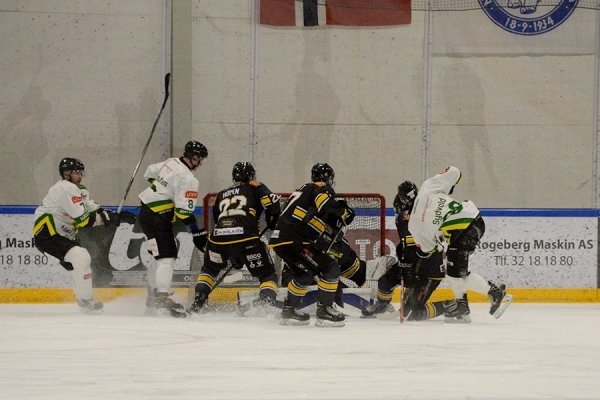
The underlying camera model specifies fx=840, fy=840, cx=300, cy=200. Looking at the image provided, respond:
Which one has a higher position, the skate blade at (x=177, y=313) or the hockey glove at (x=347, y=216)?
the hockey glove at (x=347, y=216)

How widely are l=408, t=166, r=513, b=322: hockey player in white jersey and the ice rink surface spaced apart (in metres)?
0.18

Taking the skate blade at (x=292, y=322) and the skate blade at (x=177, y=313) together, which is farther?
the skate blade at (x=177, y=313)

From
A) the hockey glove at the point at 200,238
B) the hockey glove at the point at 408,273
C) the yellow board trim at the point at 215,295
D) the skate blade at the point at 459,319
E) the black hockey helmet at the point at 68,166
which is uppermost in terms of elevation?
the black hockey helmet at the point at 68,166

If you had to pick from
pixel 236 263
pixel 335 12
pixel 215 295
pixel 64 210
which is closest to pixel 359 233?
pixel 236 263

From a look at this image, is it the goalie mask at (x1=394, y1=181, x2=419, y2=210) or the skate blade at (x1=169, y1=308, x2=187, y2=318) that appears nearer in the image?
the skate blade at (x1=169, y1=308, x2=187, y2=318)

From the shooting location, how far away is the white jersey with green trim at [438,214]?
18.4 feet

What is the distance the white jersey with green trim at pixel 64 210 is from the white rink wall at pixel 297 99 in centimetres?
244

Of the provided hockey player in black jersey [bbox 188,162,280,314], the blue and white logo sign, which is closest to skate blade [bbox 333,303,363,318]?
hockey player in black jersey [bbox 188,162,280,314]

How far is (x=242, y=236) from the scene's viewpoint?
585 centimetres

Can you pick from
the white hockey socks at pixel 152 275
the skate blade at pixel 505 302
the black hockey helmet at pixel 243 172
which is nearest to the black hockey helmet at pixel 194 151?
the black hockey helmet at pixel 243 172

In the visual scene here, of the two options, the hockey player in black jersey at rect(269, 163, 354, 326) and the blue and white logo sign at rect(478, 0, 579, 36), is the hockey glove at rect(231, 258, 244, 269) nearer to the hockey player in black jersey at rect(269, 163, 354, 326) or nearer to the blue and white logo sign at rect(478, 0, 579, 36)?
the hockey player in black jersey at rect(269, 163, 354, 326)

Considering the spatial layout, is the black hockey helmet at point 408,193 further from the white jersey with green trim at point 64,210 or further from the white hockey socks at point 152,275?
the white jersey with green trim at point 64,210

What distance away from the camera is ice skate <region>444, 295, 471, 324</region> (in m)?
5.68

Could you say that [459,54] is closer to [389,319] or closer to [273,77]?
[273,77]
